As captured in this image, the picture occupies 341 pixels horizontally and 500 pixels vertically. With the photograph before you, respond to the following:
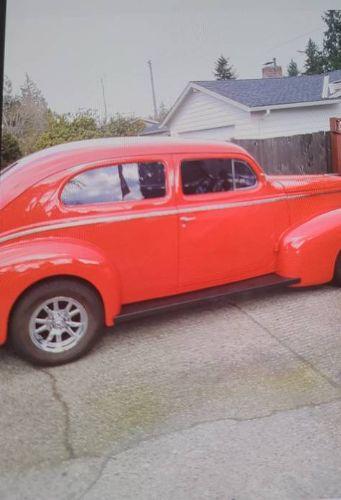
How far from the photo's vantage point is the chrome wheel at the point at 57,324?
9.29 feet

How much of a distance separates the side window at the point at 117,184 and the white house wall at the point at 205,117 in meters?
9.18

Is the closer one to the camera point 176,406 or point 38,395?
point 176,406

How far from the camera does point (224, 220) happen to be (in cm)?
346

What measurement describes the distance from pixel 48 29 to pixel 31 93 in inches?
20.1

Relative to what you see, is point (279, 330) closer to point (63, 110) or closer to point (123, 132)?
point (63, 110)

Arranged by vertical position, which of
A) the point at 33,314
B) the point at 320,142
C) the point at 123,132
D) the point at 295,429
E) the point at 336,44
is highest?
the point at 336,44

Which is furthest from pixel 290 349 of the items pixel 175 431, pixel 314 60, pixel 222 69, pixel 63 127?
pixel 314 60

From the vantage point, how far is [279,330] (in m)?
3.29

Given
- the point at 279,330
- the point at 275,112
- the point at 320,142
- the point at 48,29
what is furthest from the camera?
the point at 275,112

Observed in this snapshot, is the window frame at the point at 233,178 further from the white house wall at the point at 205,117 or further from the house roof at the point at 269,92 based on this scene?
the white house wall at the point at 205,117

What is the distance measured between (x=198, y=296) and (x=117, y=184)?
1089 mm

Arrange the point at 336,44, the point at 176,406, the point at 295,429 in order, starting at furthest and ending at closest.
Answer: the point at 336,44 → the point at 176,406 → the point at 295,429

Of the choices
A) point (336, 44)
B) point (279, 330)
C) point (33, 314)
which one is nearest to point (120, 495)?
point (33, 314)

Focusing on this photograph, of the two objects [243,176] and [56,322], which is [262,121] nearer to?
[243,176]
